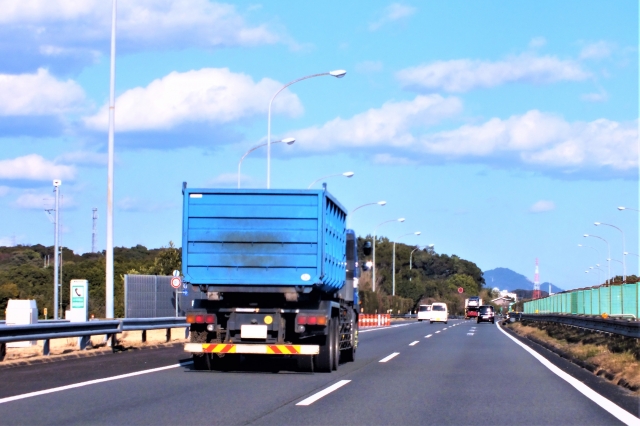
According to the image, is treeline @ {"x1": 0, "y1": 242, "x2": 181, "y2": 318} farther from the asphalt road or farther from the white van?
the asphalt road

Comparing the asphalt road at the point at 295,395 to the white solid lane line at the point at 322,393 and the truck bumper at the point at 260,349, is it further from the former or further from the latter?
the truck bumper at the point at 260,349

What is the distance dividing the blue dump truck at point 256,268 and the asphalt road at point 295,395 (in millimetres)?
730

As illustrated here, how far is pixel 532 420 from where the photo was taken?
31.8 ft

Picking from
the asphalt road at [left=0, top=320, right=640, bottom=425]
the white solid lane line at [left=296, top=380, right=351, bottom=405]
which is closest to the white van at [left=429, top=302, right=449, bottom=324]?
the asphalt road at [left=0, top=320, right=640, bottom=425]

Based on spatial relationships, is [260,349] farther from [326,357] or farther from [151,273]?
[151,273]

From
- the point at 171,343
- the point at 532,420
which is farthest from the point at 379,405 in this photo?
the point at 171,343

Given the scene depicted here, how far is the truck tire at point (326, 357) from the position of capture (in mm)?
15320

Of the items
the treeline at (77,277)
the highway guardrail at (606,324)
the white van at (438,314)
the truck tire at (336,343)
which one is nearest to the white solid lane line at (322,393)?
the truck tire at (336,343)

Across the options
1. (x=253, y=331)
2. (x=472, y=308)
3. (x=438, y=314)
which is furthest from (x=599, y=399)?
(x=472, y=308)

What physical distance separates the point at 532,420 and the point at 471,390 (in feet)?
→ 9.90

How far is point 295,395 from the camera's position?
38.6ft

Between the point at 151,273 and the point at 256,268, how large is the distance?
60442mm

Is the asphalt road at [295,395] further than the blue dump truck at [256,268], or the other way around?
the blue dump truck at [256,268]

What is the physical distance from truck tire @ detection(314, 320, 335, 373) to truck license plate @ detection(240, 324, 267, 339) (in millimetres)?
1244
